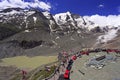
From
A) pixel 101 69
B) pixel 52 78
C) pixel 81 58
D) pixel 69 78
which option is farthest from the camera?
pixel 81 58

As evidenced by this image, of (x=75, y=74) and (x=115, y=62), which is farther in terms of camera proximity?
(x=115, y=62)

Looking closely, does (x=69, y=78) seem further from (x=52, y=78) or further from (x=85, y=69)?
(x=85, y=69)

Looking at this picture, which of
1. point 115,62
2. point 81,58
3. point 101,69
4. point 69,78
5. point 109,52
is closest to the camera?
point 69,78

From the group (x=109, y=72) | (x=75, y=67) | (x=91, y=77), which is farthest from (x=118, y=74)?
(x=75, y=67)

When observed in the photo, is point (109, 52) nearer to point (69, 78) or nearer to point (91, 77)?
point (91, 77)

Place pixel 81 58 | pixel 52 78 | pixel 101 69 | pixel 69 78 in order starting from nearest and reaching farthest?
1. pixel 69 78
2. pixel 52 78
3. pixel 101 69
4. pixel 81 58

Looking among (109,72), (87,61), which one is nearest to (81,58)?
(87,61)

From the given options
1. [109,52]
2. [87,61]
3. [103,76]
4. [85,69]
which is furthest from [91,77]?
[109,52]

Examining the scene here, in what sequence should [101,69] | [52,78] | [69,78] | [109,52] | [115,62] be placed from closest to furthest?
[69,78]
[52,78]
[101,69]
[115,62]
[109,52]

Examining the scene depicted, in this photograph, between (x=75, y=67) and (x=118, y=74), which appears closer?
(x=118, y=74)
